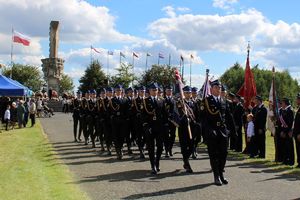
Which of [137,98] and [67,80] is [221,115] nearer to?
[137,98]

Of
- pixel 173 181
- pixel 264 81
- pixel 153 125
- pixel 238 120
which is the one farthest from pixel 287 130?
pixel 264 81

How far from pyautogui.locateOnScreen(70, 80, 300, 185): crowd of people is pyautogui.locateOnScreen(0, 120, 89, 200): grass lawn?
2.07 m

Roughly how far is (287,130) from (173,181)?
5034mm

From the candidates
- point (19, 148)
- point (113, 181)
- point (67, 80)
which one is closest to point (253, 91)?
point (19, 148)

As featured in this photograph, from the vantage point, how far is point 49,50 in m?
76.6

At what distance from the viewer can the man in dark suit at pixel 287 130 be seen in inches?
565

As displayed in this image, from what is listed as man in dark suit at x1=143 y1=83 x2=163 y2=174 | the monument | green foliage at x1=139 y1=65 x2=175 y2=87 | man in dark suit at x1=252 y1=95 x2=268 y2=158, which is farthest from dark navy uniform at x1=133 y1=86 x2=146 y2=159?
the monument

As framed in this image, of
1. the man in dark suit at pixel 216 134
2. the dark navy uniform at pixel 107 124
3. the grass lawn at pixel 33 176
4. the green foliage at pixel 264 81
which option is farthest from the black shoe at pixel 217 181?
the green foliage at pixel 264 81

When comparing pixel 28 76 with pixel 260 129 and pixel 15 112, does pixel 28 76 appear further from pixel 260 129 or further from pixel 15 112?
pixel 260 129

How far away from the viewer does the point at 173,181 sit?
36.1 feet

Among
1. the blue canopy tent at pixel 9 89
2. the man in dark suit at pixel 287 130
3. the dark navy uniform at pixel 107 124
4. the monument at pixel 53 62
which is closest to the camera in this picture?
the man in dark suit at pixel 287 130

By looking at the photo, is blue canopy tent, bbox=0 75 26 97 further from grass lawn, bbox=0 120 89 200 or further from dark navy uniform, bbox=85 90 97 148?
dark navy uniform, bbox=85 90 97 148

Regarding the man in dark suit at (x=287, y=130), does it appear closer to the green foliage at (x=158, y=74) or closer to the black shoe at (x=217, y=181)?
the black shoe at (x=217, y=181)

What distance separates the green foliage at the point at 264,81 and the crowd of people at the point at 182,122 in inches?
3067
